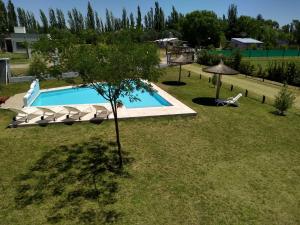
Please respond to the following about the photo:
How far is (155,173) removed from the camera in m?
10.6

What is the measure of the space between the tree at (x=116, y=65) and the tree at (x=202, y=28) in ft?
268

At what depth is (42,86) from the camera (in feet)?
82.9

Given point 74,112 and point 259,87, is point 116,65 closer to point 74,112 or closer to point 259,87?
point 74,112

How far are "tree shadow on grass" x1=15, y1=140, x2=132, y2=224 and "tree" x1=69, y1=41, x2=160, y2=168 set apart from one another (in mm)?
3235

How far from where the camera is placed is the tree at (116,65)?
8.77m

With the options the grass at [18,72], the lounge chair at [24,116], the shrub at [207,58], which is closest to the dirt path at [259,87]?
the shrub at [207,58]

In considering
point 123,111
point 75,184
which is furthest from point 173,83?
point 75,184

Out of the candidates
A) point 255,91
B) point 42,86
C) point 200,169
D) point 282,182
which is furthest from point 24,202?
point 255,91

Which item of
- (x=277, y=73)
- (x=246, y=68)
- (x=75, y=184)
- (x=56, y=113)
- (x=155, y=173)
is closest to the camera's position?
(x=75, y=184)

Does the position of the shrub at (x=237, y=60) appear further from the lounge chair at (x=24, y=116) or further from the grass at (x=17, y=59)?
the grass at (x=17, y=59)

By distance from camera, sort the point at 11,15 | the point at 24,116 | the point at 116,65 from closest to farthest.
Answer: the point at 116,65 → the point at 24,116 → the point at 11,15

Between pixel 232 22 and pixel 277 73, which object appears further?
pixel 232 22

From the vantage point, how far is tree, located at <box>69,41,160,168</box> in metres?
8.77

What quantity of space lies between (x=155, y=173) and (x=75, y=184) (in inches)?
123
